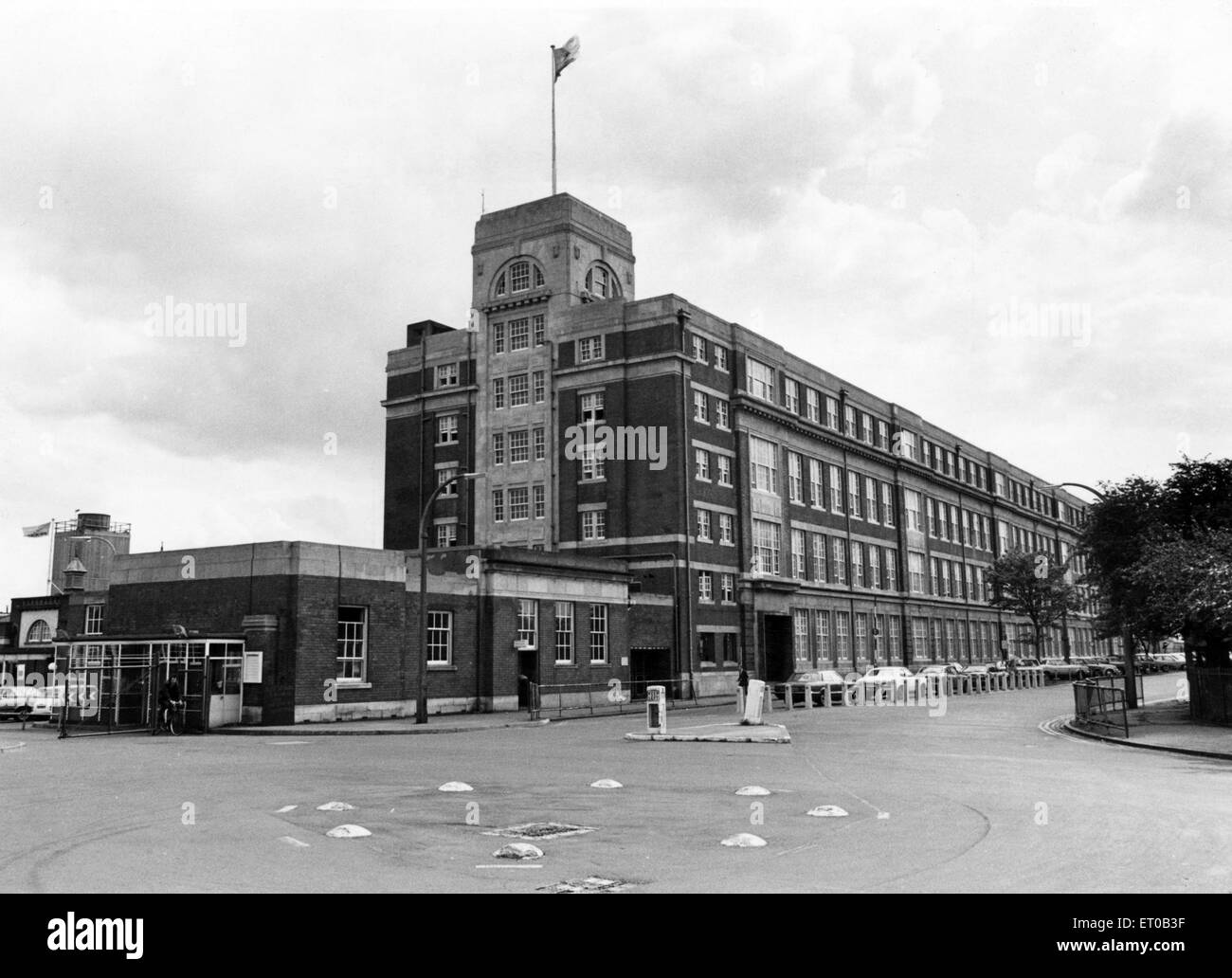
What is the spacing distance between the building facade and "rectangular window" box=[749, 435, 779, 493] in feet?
0.40

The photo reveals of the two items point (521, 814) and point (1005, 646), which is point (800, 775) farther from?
point (1005, 646)

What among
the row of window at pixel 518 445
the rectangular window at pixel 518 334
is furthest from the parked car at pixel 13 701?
the rectangular window at pixel 518 334

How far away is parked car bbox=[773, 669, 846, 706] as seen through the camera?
44938mm

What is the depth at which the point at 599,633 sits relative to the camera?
159ft

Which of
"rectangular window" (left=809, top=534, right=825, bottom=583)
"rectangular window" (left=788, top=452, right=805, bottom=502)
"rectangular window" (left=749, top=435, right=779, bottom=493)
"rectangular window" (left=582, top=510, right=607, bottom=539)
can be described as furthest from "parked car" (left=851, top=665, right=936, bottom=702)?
"rectangular window" (left=788, top=452, right=805, bottom=502)

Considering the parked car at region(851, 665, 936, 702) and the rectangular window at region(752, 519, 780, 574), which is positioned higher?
the rectangular window at region(752, 519, 780, 574)

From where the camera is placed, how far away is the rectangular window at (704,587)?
186 ft

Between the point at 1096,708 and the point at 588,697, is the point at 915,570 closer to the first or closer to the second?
the point at 588,697

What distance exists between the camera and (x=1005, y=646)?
331 feet

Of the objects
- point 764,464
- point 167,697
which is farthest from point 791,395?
point 167,697

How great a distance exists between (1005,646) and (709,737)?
82.2 meters

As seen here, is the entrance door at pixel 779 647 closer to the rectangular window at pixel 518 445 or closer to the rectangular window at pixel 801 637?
the rectangular window at pixel 801 637

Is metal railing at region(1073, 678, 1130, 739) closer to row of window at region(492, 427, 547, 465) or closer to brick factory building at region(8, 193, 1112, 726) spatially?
brick factory building at region(8, 193, 1112, 726)

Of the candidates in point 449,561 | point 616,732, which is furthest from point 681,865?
point 449,561
